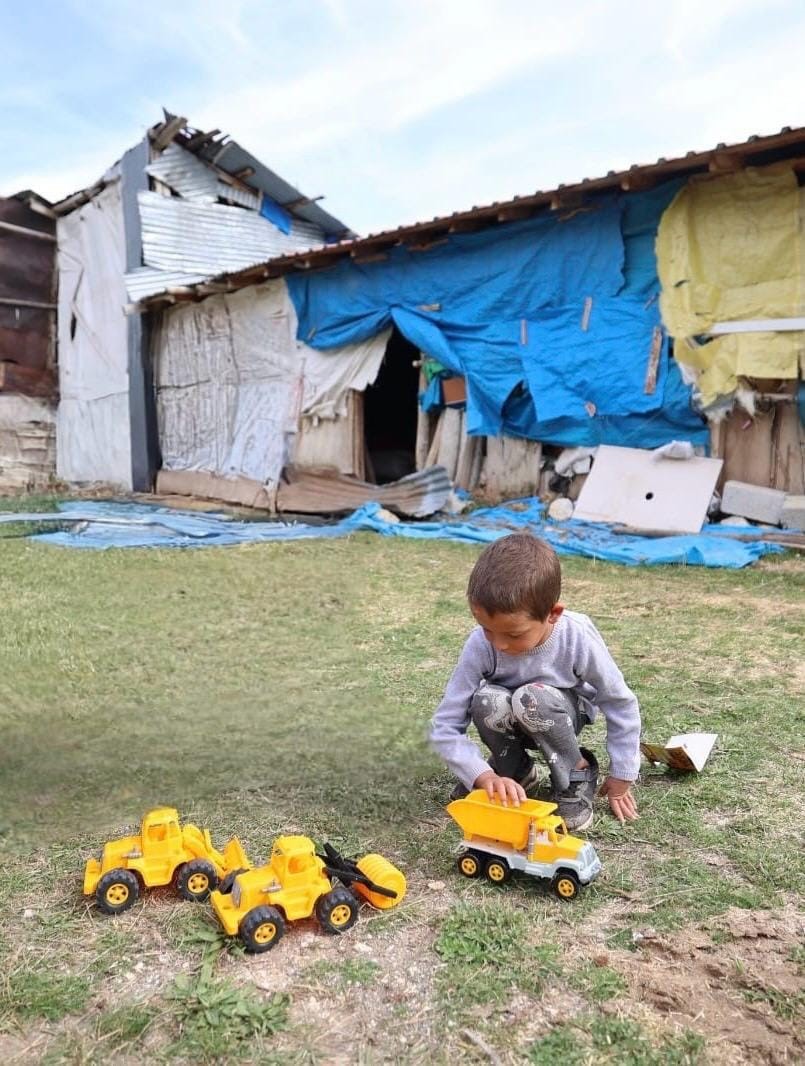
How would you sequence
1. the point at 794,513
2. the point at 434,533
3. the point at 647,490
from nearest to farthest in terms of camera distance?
1. the point at 794,513
2. the point at 647,490
3. the point at 434,533

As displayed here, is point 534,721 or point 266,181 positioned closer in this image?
→ point 534,721

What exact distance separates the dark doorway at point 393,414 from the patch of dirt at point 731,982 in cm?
1124

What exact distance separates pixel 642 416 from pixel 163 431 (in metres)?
8.71

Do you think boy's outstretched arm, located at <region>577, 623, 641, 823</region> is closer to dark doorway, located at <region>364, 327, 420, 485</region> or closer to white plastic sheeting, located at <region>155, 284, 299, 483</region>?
white plastic sheeting, located at <region>155, 284, 299, 483</region>

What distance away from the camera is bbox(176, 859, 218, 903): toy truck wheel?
1.90 meters

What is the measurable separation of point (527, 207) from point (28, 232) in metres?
10.5

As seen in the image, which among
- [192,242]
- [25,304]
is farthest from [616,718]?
[25,304]

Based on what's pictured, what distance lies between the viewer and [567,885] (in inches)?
74.2

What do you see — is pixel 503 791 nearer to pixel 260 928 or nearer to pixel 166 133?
pixel 260 928

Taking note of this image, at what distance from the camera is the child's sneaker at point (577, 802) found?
7.22 feet

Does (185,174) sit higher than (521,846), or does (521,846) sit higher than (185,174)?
(185,174)

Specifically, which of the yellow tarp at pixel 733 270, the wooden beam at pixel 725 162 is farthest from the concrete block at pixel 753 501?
the wooden beam at pixel 725 162

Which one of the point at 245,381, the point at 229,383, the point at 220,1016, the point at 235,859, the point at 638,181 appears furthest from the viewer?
the point at 229,383

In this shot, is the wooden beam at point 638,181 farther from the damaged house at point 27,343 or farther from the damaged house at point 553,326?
the damaged house at point 27,343
